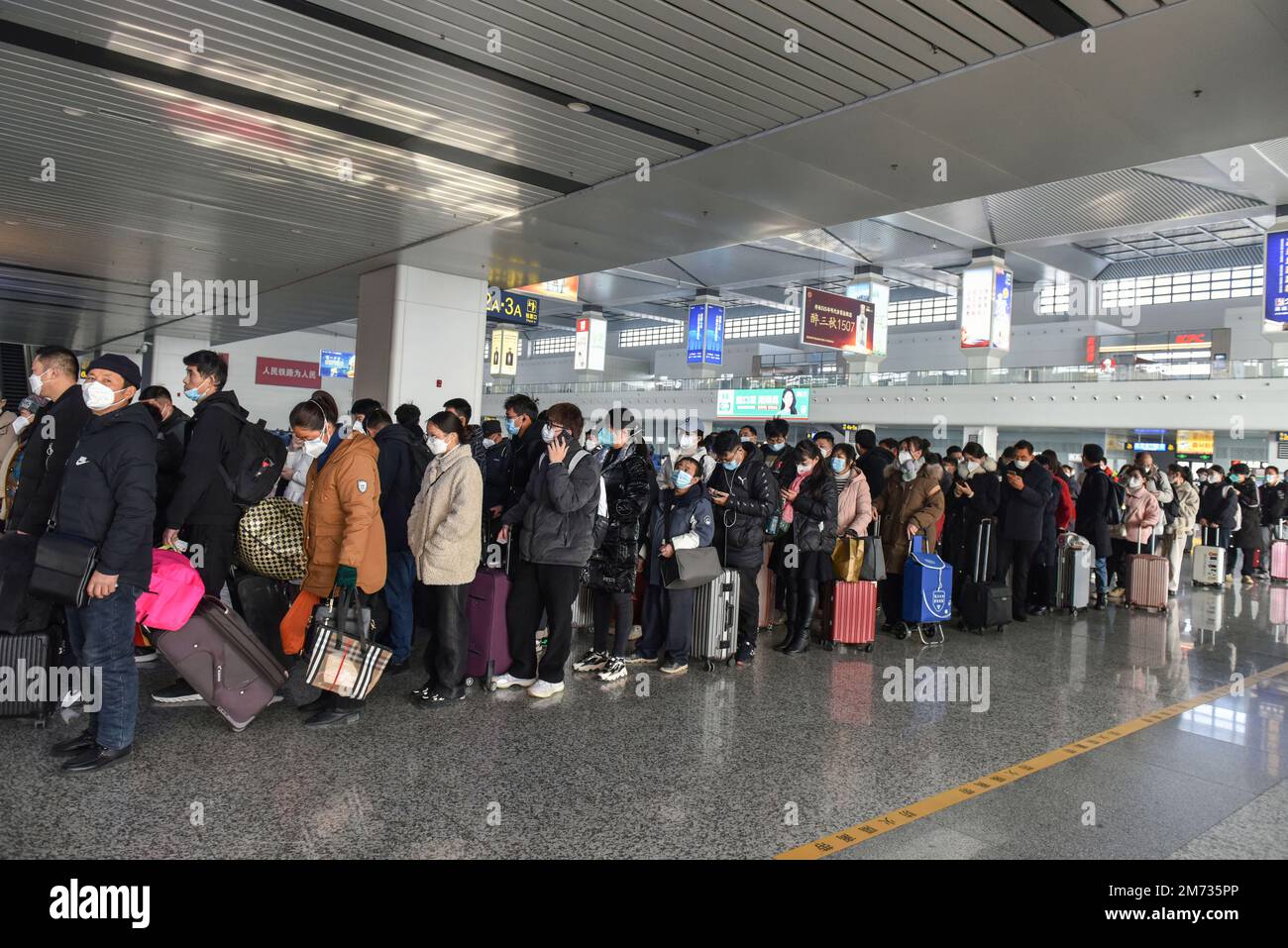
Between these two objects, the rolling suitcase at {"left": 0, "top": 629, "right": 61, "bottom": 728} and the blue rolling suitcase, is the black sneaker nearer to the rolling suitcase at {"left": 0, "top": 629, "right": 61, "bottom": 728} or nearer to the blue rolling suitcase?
the rolling suitcase at {"left": 0, "top": 629, "right": 61, "bottom": 728}

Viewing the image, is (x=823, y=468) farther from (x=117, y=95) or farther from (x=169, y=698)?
(x=117, y=95)

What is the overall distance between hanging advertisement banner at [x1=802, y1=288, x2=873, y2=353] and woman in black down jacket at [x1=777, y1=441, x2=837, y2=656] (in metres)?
20.8

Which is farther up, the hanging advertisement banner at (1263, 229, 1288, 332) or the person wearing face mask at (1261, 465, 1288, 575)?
the hanging advertisement banner at (1263, 229, 1288, 332)

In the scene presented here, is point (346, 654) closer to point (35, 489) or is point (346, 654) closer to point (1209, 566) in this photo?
point (35, 489)

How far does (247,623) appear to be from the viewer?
5363 mm

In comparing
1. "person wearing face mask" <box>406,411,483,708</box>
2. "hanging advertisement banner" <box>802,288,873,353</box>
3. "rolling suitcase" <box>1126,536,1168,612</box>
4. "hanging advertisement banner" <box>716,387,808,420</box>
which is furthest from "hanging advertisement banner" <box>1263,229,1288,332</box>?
"person wearing face mask" <box>406,411,483,708</box>

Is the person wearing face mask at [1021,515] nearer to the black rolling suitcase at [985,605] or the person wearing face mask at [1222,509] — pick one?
the black rolling suitcase at [985,605]

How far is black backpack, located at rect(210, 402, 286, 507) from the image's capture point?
16.4 feet

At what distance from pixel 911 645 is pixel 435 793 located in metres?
5.30

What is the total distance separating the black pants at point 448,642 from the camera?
5.31 m

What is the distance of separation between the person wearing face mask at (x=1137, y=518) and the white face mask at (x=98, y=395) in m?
11.3


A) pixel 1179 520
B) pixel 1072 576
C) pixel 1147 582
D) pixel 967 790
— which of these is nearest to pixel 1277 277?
pixel 1179 520

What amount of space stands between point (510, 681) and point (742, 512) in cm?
219
